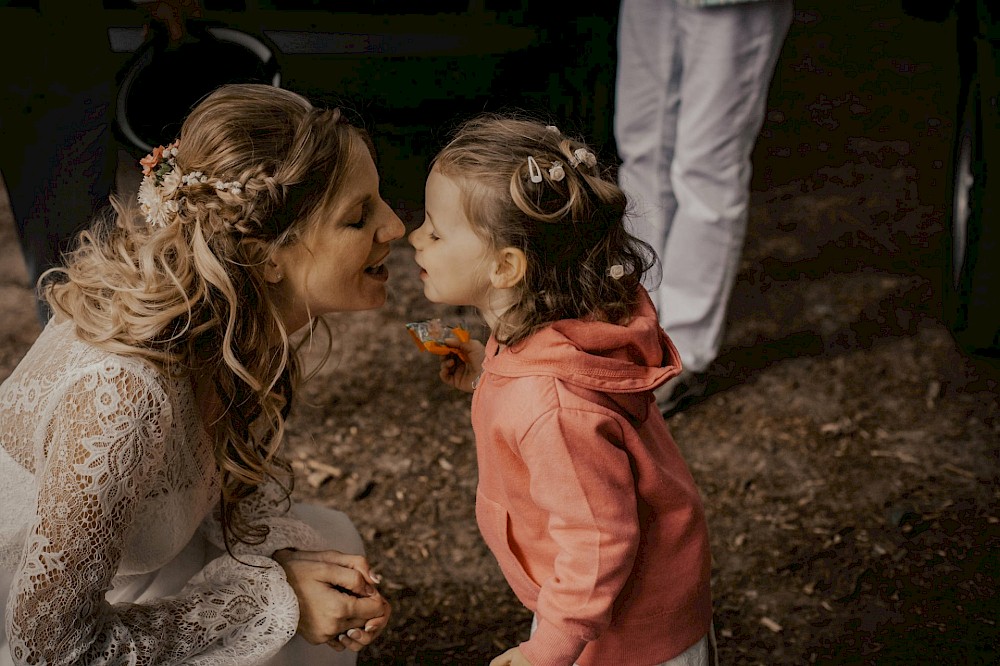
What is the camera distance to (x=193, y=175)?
4.47ft

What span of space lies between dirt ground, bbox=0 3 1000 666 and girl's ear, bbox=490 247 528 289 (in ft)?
3.18

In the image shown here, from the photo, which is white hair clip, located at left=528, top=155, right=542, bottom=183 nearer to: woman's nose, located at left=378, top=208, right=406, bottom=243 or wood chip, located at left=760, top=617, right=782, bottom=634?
woman's nose, located at left=378, top=208, right=406, bottom=243

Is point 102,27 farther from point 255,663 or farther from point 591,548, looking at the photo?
point 591,548

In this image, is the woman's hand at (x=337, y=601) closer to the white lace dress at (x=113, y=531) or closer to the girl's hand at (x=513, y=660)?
the white lace dress at (x=113, y=531)

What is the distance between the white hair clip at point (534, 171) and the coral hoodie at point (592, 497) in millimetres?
217

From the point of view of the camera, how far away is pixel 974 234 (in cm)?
283

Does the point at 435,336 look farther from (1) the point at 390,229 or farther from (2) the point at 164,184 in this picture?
(2) the point at 164,184

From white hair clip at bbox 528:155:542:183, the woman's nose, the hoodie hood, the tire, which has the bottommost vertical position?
the tire

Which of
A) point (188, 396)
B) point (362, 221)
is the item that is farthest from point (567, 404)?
point (188, 396)

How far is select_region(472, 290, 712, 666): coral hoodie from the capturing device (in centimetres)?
134

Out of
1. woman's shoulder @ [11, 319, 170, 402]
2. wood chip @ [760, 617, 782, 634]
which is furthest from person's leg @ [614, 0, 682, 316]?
woman's shoulder @ [11, 319, 170, 402]

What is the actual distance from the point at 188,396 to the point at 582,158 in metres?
0.69

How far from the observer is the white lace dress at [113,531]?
1306mm

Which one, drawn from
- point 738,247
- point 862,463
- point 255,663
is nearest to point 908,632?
point 862,463
